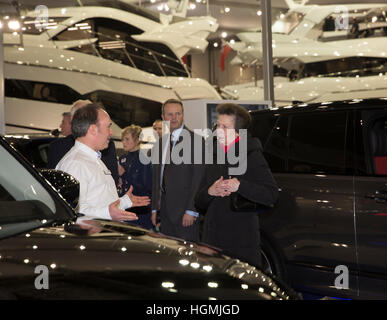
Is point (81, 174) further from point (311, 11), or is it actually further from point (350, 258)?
point (311, 11)

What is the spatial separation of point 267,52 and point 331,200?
5537mm

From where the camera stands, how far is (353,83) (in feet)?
39.4

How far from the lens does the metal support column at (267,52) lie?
10.2 metres

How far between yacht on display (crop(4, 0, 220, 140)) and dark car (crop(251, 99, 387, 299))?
599 centimetres

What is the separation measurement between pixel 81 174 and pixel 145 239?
4.12 feet

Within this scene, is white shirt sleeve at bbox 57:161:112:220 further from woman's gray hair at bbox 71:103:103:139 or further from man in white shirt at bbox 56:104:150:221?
woman's gray hair at bbox 71:103:103:139

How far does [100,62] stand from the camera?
39.1 ft

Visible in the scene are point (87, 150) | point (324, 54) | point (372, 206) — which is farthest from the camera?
point (324, 54)

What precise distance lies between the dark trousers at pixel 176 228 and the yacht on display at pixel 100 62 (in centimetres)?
544

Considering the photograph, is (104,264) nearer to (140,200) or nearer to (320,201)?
(140,200)

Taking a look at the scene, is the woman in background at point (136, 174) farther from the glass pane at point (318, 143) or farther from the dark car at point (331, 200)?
the glass pane at point (318, 143)

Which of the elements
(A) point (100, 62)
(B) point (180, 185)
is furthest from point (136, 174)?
(A) point (100, 62)

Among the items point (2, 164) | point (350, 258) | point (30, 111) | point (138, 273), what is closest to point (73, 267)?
point (138, 273)

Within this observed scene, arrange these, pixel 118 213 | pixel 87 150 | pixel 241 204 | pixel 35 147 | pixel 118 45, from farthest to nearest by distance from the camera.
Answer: pixel 118 45, pixel 35 147, pixel 241 204, pixel 87 150, pixel 118 213
